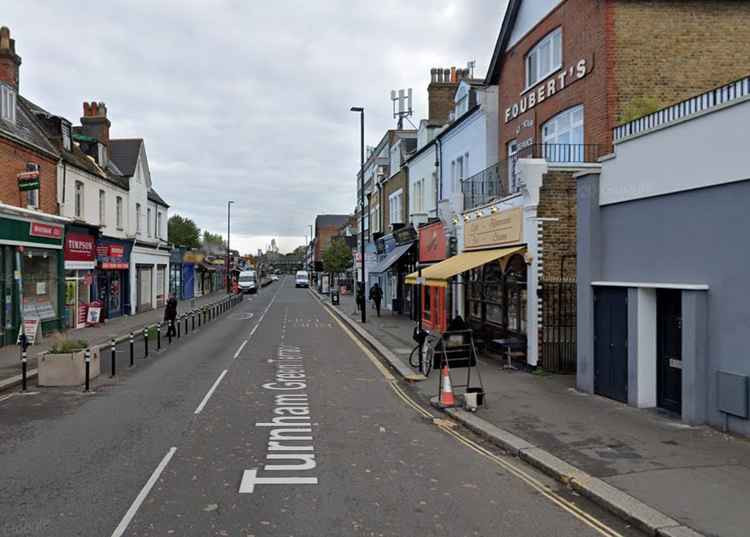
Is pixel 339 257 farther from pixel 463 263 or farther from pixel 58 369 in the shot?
pixel 58 369

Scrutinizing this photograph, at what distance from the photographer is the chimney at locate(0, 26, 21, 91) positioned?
74.0 ft

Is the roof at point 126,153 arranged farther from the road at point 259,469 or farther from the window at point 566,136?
the window at point 566,136

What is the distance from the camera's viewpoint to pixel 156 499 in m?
6.33

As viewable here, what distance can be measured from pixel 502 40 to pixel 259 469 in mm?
16624

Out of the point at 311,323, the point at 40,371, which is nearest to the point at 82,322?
the point at 311,323

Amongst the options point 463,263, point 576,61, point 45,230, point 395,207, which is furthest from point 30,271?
point 395,207

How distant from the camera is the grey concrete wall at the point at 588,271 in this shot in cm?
1194

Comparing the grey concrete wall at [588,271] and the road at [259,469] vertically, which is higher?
the grey concrete wall at [588,271]

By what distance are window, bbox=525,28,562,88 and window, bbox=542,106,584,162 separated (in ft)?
4.45

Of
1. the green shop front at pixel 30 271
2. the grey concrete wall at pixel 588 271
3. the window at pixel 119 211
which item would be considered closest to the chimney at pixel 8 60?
the green shop front at pixel 30 271

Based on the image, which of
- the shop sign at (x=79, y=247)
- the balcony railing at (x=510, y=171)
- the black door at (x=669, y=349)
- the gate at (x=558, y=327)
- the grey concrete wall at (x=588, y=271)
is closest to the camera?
the black door at (x=669, y=349)

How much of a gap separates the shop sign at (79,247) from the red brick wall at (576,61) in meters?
18.4

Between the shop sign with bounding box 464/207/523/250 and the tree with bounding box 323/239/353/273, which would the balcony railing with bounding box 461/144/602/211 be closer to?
the shop sign with bounding box 464/207/523/250

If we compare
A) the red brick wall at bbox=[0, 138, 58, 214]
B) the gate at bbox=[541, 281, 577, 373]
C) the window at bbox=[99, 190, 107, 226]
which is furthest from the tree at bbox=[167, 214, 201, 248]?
the gate at bbox=[541, 281, 577, 373]
